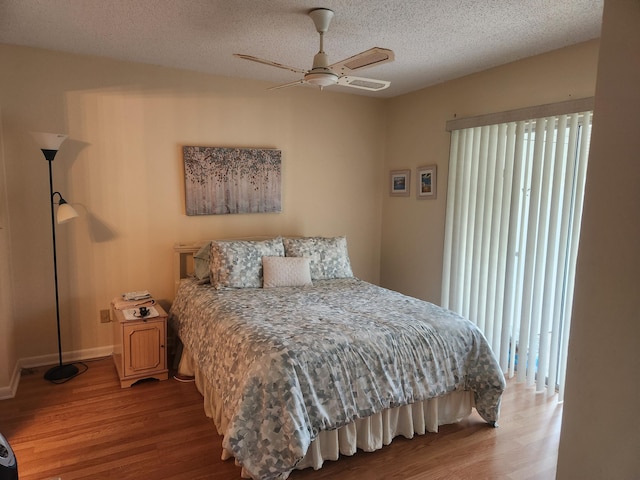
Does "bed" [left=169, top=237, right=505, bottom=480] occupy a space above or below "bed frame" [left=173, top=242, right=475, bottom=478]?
above

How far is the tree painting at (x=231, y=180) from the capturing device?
372cm

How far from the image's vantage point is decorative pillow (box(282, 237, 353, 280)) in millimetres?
3668

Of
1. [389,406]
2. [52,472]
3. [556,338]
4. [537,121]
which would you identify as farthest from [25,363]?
[537,121]

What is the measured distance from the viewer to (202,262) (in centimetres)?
352

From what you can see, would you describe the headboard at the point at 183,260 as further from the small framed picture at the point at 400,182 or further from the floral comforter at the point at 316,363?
the small framed picture at the point at 400,182

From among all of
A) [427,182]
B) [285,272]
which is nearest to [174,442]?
[285,272]

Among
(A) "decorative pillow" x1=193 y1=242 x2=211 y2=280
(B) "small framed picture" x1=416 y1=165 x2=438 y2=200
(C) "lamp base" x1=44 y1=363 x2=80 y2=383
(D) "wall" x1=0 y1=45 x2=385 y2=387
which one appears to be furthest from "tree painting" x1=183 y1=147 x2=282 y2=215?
(C) "lamp base" x1=44 y1=363 x2=80 y2=383

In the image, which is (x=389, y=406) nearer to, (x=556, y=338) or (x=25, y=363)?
(x=556, y=338)

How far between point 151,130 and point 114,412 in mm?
2184

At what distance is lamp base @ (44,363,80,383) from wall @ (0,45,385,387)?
21cm

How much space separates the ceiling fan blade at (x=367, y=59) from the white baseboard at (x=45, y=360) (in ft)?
9.59

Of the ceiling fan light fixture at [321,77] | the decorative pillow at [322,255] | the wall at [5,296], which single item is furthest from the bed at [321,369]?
the ceiling fan light fixture at [321,77]

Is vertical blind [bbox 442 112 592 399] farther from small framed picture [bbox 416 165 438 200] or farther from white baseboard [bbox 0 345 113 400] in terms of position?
white baseboard [bbox 0 345 113 400]

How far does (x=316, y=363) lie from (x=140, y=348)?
5.21 ft
